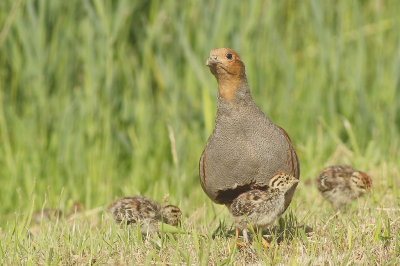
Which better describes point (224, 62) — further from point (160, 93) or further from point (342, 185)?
point (160, 93)

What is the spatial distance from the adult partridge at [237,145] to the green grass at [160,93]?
1.56 meters

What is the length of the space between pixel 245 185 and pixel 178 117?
122 inches

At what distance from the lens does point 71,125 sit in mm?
7656

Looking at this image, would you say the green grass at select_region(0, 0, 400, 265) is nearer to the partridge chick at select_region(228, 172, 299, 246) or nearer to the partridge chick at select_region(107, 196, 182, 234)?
the partridge chick at select_region(107, 196, 182, 234)

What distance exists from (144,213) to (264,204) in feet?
3.72

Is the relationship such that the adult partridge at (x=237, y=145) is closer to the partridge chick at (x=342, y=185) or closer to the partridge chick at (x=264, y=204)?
the partridge chick at (x=264, y=204)

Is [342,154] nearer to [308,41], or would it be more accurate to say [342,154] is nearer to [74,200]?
[308,41]

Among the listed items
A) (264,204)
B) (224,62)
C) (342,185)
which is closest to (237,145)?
(264,204)

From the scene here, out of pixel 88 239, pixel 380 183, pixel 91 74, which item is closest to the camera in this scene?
pixel 88 239

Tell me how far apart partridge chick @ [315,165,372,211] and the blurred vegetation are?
1092mm

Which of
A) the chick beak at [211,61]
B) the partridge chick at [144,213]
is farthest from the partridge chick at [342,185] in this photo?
the chick beak at [211,61]

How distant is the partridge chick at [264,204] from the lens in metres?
4.55

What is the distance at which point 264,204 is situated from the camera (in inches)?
179

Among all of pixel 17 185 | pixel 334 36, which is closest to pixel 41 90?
pixel 17 185
